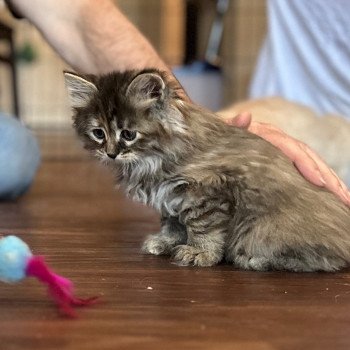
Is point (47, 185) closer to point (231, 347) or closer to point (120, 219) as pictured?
point (120, 219)

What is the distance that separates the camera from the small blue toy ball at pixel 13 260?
3.19 feet

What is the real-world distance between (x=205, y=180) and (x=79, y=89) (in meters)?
0.28

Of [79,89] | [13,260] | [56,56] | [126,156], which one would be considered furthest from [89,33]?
[56,56]

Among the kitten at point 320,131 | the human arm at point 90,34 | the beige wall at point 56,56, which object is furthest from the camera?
the beige wall at point 56,56

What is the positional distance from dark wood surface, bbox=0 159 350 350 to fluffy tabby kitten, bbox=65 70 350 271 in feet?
0.15

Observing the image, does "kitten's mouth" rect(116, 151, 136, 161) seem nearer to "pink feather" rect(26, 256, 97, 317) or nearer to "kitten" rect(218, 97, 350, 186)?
"pink feather" rect(26, 256, 97, 317)

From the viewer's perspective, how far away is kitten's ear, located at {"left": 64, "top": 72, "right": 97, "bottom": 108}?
1287 millimetres

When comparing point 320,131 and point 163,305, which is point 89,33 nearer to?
point 320,131

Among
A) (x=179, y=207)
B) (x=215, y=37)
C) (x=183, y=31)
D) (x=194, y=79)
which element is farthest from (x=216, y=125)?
(x=183, y=31)

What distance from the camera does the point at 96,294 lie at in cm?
108

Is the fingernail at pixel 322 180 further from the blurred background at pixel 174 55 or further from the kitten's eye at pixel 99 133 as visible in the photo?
the blurred background at pixel 174 55

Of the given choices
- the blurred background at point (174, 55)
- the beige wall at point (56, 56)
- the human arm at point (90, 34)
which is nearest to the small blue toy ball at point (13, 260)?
the human arm at point (90, 34)

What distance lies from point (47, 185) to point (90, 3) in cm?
98

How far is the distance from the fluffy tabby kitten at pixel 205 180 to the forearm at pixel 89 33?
0.58 meters
